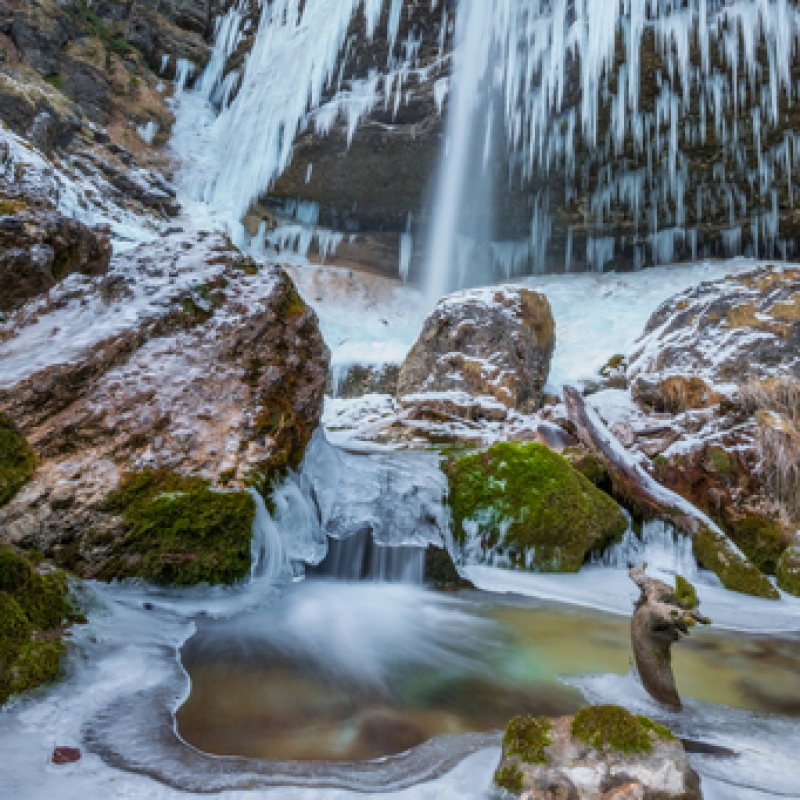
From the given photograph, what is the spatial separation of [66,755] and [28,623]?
1.96ft

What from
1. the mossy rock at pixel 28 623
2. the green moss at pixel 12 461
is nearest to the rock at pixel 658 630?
the mossy rock at pixel 28 623

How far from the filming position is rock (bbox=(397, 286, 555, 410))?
8.80m

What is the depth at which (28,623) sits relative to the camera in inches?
71.2

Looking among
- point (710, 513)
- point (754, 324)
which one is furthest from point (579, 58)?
point (710, 513)

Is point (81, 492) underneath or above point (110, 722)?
above

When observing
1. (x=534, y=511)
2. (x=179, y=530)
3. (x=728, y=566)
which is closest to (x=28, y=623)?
(x=179, y=530)

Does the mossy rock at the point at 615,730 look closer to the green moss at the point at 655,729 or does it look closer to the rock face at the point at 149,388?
the green moss at the point at 655,729

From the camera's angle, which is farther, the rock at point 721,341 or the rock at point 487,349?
the rock at point 487,349

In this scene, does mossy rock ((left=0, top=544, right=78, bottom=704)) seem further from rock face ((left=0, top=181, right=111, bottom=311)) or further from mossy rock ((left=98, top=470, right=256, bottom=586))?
rock face ((left=0, top=181, right=111, bottom=311))

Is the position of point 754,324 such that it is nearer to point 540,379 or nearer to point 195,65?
point 540,379

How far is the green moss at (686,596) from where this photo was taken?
1.90 metres

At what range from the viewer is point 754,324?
24.3 ft

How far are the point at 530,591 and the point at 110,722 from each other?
293cm

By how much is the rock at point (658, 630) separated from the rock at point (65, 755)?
181 cm
